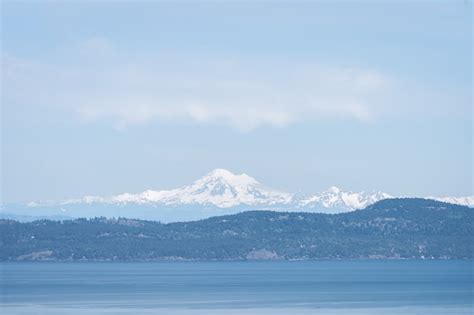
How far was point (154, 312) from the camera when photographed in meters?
151

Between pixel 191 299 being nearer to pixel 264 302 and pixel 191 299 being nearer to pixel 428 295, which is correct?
pixel 264 302

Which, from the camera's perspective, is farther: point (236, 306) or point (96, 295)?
point (96, 295)

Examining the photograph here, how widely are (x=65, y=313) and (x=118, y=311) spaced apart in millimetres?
6449

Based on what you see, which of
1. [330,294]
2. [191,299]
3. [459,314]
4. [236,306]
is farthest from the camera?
[330,294]

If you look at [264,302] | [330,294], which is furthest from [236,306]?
[330,294]

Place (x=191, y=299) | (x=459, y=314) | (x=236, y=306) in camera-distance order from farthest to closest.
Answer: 1. (x=191, y=299)
2. (x=236, y=306)
3. (x=459, y=314)

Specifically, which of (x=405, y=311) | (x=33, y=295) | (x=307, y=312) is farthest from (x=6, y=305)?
(x=405, y=311)

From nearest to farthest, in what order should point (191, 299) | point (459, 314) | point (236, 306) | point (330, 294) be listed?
point (459, 314) < point (236, 306) < point (191, 299) < point (330, 294)

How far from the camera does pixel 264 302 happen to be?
173 metres

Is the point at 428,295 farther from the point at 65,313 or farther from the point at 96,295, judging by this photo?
the point at 65,313

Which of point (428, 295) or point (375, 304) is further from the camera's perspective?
point (428, 295)

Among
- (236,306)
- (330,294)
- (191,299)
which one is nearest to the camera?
(236,306)

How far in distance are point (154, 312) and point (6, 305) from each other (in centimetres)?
2427

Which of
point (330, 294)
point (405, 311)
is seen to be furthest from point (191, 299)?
point (405, 311)
